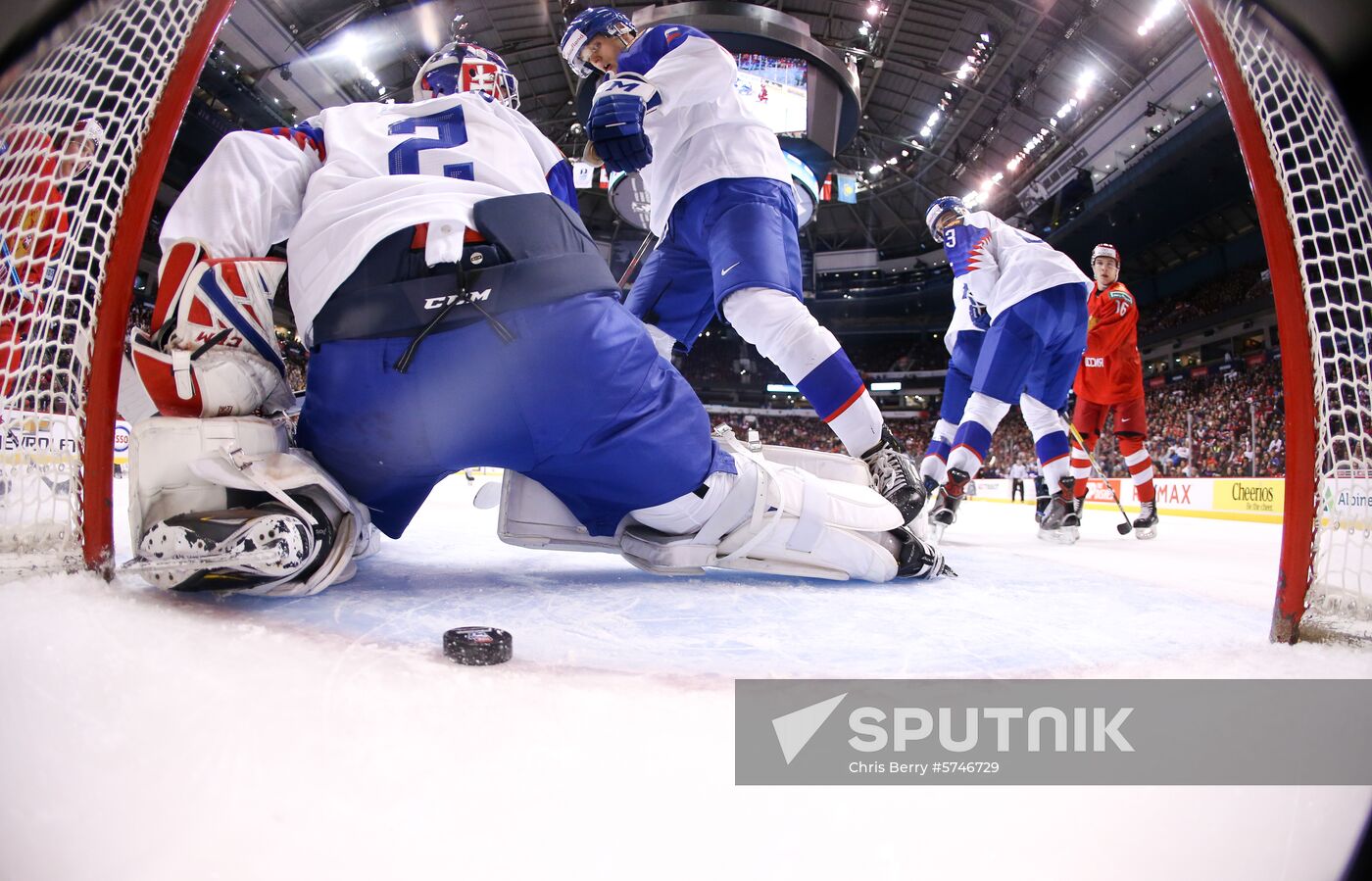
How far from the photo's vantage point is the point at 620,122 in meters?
1.86

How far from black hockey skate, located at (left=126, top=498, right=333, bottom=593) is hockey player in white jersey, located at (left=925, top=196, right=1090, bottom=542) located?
311 centimetres

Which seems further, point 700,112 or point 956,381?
point 956,381

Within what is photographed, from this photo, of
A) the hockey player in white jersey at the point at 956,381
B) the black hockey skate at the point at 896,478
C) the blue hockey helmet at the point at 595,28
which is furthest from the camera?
the hockey player in white jersey at the point at 956,381

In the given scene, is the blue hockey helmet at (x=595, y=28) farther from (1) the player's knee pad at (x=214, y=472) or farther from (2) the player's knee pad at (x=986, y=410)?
(2) the player's knee pad at (x=986, y=410)

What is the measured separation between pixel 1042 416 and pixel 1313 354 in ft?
9.93

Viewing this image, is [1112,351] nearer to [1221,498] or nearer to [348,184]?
[1221,498]

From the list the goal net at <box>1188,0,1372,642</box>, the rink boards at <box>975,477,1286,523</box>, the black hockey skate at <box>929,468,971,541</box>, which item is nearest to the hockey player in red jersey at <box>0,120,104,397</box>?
the goal net at <box>1188,0,1372,642</box>

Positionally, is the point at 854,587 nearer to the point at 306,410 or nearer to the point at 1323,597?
the point at 1323,597

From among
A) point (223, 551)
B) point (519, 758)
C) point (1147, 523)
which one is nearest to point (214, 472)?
point (223, 551)

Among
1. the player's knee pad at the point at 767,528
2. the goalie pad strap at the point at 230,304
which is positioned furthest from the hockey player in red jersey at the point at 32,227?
the player's knee pad at the point at 767,528

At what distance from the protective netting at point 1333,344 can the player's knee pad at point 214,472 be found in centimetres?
155

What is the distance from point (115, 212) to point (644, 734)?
1.45 meters

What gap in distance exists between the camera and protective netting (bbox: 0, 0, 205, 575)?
3.85 ft

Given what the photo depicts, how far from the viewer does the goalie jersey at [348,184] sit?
3.66 ft
